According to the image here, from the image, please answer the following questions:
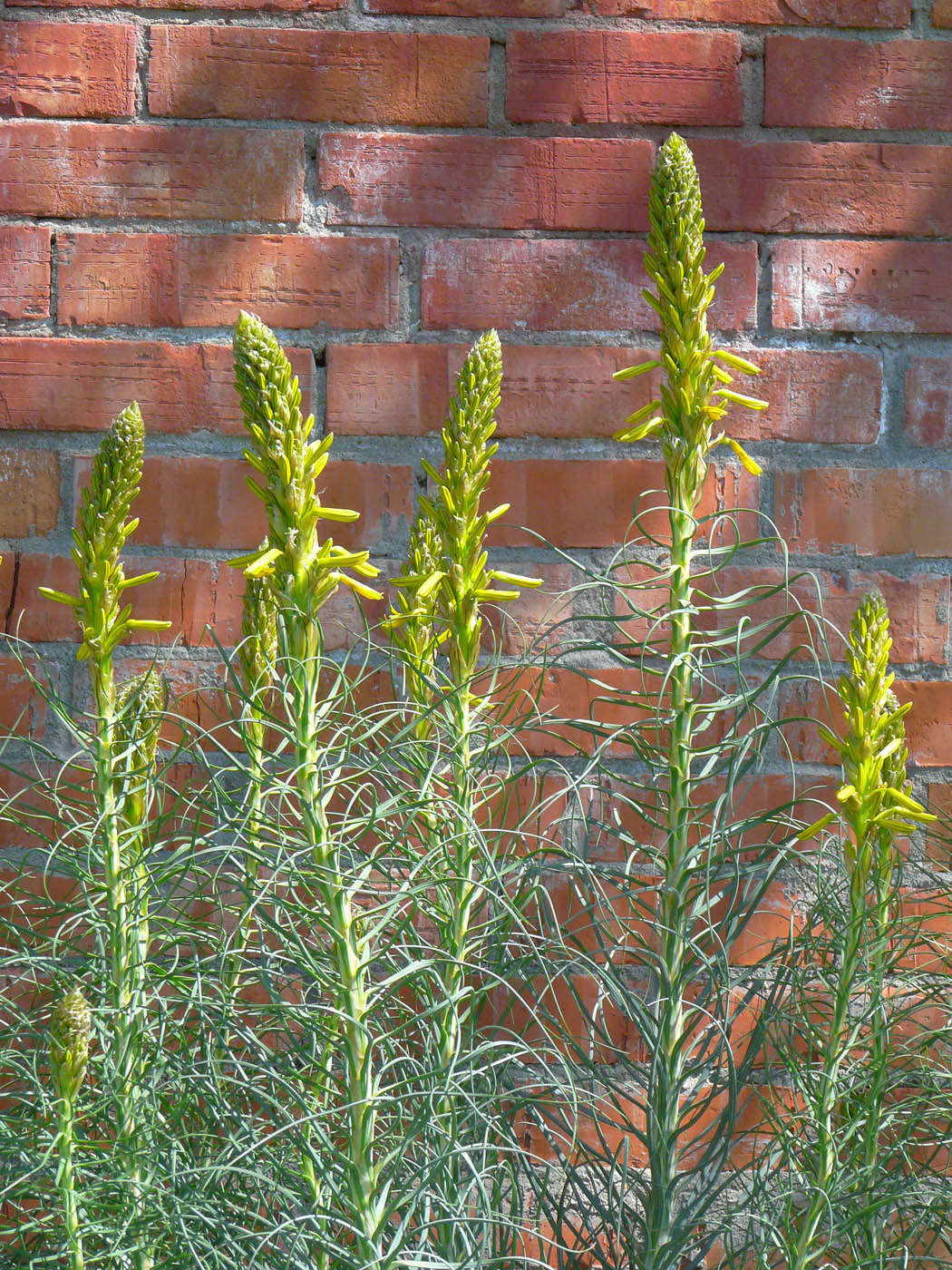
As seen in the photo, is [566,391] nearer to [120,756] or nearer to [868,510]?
[868,510]

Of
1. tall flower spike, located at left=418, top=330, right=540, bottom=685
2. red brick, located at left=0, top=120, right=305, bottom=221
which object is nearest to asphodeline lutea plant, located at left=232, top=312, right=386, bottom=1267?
tall flower spike, located at left=418, top=330, right=540, bottom=685

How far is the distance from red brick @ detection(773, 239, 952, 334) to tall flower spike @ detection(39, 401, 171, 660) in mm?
758

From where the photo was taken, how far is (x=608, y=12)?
110cm

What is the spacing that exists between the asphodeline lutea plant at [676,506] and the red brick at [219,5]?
63 centimetres

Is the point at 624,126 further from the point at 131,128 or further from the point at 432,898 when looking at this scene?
the point at 432,898

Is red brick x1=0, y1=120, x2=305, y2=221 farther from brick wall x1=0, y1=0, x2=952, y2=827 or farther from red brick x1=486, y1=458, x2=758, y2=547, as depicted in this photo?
red brick x1=486, y1=458, x2=758, y2=547

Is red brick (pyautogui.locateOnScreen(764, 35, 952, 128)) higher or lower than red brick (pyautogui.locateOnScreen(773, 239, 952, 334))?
higher

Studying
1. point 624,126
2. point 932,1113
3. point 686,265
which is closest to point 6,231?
point 624,126

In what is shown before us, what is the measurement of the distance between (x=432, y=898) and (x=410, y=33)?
2.89ft

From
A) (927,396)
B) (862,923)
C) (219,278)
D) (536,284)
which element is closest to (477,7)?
(536,284)

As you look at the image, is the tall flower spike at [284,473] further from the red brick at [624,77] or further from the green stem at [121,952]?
the red brick at [624,77]

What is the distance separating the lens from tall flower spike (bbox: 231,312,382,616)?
0.51 m

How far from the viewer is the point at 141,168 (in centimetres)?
109

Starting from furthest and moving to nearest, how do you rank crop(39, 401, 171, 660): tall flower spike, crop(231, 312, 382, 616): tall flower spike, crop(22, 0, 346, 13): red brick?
crop(22, 0, 346, 13): red brick, crop(39, 401, 171, 660): tall flower spike, crop(231, 312, 382, 616): tall flower spike
